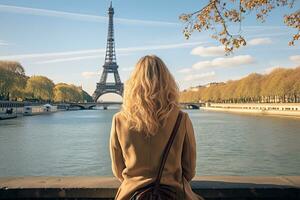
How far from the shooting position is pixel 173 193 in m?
2.54

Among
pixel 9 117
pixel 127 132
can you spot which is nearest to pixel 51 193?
pixel 127 132

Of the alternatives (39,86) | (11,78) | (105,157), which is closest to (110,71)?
(39,86)

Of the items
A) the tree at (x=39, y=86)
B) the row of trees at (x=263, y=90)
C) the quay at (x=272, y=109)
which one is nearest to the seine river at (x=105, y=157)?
the row of trees at (x=263, y=90)

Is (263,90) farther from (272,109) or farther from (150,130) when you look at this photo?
(150,130)

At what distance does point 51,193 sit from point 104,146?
19.5 metres

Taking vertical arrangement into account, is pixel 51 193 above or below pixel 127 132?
→ below

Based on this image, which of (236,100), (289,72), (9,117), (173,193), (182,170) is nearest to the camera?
(173,193)

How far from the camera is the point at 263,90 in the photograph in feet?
291

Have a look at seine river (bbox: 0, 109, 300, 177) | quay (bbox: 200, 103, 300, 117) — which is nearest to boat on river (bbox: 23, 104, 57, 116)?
quay (bbox: 200, 103, 300, 117)

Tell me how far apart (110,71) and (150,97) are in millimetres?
120144

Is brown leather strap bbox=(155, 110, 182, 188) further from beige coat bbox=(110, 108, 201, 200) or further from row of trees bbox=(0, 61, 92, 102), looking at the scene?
row of trees bbox=(0, 61, 92, 102)

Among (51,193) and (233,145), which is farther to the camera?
(233,145)

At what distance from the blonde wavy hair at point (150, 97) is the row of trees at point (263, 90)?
55.3 m

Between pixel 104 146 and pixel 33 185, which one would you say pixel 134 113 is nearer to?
pixel 33 185
